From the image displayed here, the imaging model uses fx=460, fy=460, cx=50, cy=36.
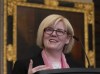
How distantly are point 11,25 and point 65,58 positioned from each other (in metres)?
2.11

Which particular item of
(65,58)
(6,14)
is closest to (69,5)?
(6,14)

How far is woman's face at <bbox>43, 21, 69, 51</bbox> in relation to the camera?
112 inches

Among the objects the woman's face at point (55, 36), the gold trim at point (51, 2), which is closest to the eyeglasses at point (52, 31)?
the woman's face at point (55, 36)

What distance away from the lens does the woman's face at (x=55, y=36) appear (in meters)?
2.85

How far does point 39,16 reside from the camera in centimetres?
530

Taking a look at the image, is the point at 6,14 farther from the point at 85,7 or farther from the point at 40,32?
the point at 40,32

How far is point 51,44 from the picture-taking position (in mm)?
2869

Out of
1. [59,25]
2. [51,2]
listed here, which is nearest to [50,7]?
[51,2]

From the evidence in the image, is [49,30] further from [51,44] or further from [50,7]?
[50,7]

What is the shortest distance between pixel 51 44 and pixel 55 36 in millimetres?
58

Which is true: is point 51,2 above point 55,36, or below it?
above

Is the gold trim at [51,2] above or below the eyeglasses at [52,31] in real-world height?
above

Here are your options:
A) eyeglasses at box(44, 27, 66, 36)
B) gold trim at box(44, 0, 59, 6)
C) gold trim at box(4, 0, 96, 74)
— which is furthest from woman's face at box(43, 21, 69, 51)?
gold trim at box(44, 0, 59, 6)

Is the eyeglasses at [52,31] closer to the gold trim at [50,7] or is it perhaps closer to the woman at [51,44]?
the woman at [51,44]
